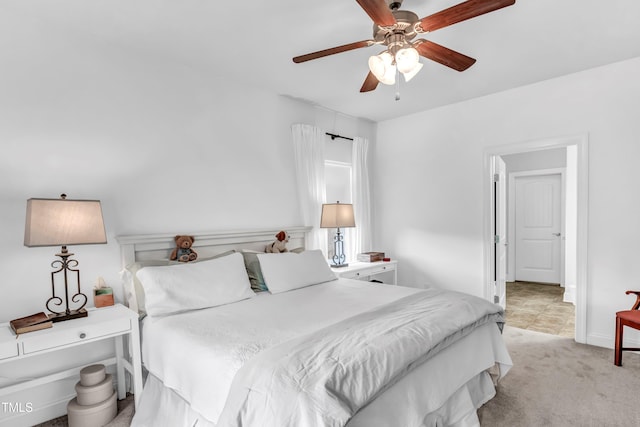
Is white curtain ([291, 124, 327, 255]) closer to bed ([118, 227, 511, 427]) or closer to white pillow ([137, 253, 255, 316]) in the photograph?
bed ([118, 227, 511, 427])

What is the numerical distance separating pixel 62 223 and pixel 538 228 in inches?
269

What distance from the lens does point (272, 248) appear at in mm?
3395

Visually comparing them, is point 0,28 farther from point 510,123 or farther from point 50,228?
point 510,123

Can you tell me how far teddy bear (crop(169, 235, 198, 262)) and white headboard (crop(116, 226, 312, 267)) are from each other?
62 mm

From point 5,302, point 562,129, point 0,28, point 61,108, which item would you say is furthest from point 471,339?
point 0,28

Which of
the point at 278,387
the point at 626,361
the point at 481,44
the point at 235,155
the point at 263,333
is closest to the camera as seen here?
the point at 278,387

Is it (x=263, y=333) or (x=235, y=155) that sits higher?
(x=235, y=155)

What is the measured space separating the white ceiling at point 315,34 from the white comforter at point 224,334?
1913 millimetres

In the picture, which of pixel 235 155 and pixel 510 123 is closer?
pixel 235 155

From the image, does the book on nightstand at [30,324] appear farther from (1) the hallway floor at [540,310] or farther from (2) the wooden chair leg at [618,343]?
(1) the hallway floor at [540,310]

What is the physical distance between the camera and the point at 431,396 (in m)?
1.75

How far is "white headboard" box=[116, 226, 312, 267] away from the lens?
2564mm

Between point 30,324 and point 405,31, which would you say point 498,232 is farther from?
point 30,324

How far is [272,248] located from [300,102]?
169 centimetres
